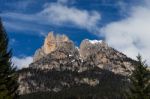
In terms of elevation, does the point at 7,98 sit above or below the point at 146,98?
below

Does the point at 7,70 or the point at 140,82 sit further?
the point at 140,82

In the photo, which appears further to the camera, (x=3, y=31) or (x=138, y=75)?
(x=138, y=75)

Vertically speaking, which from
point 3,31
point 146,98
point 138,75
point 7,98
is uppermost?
point 3,31

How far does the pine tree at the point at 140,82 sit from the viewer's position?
43828 mm

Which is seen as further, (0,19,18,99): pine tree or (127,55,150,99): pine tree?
(127,55,150,99): pine tree

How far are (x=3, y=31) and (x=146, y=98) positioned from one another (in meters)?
15.5

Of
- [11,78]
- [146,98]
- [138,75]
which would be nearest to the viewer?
[11,78]

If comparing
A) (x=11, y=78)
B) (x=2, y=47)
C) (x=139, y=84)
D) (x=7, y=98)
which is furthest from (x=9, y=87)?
(x=139, y=84)

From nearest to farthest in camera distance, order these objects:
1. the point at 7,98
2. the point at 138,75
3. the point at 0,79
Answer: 1. the point at 7,98
2. the point at 0,79
3. the point at 138,75

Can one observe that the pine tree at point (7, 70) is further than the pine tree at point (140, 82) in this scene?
No

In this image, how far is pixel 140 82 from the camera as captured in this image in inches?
1786

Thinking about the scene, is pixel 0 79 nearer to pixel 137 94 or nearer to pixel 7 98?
pixel 7 98

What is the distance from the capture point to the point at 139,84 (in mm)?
45156

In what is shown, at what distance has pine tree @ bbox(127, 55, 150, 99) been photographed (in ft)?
144
